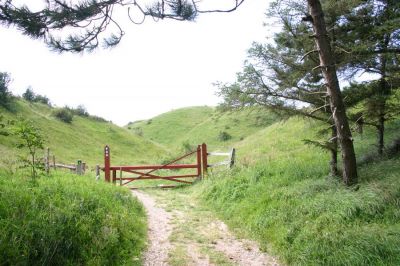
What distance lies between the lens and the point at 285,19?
9.38 m

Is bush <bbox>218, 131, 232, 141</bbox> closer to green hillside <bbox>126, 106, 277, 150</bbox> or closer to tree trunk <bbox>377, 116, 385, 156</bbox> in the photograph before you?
green hillside <bbox>126, 106, 277, 150</bbox>

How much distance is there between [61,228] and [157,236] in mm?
3092

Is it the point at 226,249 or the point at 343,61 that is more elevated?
the point at 343,61

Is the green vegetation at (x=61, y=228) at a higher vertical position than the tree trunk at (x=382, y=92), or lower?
lower

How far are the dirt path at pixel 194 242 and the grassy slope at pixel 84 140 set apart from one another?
17043 mm

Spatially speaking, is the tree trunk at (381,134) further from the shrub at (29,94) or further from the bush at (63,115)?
the shrub at (29,94)

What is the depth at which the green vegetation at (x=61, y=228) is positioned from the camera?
14.9 ft

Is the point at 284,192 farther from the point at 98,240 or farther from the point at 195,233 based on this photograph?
the point at 98,240

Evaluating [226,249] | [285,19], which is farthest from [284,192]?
[285,19]

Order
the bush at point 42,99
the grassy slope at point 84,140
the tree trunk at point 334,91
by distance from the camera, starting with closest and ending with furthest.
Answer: the tree trunk at point 334,91 → the grassy slope at point 84,140 → the bush at point 42,99

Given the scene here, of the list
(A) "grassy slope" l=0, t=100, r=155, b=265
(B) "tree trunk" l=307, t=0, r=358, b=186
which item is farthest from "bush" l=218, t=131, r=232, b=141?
(B) "tree trunk" l=307, t=0, r=358, b=186

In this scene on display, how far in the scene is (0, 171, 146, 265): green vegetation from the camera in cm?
453

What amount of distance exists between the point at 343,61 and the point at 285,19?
181 cm

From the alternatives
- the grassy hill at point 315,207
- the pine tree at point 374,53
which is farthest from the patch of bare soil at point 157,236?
the pine tree at point 374,53
